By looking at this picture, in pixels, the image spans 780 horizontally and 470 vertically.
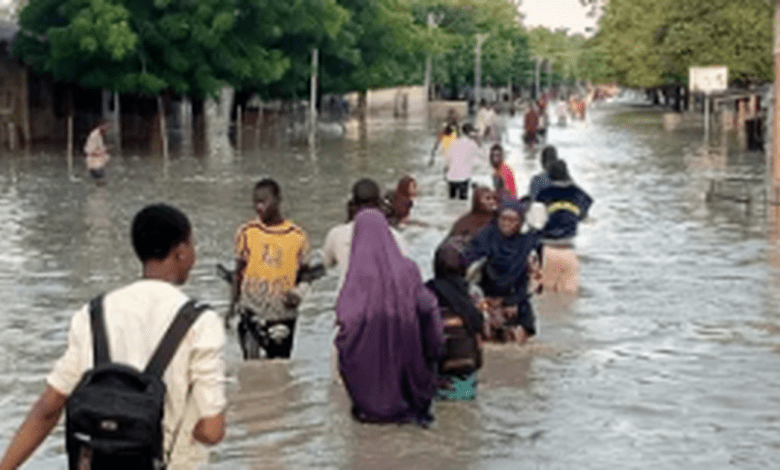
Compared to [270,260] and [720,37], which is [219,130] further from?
[270,260]

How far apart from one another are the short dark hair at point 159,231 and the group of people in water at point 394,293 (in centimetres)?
345

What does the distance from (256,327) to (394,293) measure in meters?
1.61

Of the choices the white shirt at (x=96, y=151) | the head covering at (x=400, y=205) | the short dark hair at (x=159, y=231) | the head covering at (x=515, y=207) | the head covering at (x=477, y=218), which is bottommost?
the white shirt at (x=96, y=151)

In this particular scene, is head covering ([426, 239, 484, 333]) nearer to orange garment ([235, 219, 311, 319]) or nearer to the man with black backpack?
orange garment ([235, 219, 311, 319])

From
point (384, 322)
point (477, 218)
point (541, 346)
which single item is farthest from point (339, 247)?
point (541, 346)

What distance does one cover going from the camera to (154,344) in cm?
455

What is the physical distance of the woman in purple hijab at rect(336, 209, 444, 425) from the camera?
26.6 ft

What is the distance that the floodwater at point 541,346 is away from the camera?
8516 millimetres

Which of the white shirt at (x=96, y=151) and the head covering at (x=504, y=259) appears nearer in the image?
the head covering at (x=504, y=259)

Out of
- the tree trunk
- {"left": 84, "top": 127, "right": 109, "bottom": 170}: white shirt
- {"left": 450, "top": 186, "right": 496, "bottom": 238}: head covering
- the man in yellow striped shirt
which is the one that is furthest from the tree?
the man in yellow striped shirt

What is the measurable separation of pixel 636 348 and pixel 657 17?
57.7 metres

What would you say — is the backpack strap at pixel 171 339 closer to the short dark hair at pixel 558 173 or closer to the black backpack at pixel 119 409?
the black backpack at pixel 119 409

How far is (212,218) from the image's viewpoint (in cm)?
2228

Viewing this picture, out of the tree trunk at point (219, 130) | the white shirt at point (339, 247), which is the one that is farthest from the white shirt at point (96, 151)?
the white shirt at point (339, 247)
